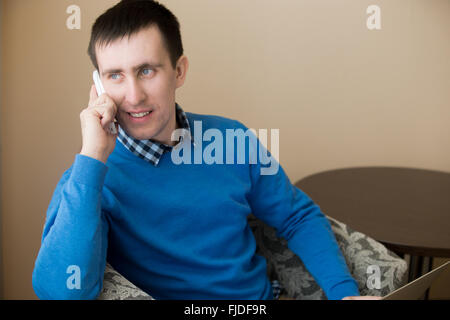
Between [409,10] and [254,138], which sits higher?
[409,10]

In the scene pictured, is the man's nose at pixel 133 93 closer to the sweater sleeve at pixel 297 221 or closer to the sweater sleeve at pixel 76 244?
the sweater sleeve at pixel 76 244

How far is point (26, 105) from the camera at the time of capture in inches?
54.1

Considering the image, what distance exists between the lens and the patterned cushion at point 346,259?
116cm

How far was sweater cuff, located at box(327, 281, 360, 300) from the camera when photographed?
3.63 ft

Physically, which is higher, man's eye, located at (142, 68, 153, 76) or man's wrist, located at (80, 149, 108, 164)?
man's eye, located at (142, 68, 153, 76)

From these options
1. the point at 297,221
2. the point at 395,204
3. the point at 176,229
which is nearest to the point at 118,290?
the point at 176,229

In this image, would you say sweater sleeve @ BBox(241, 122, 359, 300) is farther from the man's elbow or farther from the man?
the man's elbow

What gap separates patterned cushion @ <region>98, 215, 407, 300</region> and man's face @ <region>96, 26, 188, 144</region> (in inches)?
18.6

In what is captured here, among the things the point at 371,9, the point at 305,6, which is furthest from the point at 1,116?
the point at 371,9

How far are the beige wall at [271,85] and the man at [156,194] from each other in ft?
1.27

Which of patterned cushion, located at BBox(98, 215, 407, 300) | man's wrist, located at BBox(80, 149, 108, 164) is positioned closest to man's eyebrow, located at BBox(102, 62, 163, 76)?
man's wrist, located at BBox(80, 149, 108, 164)
